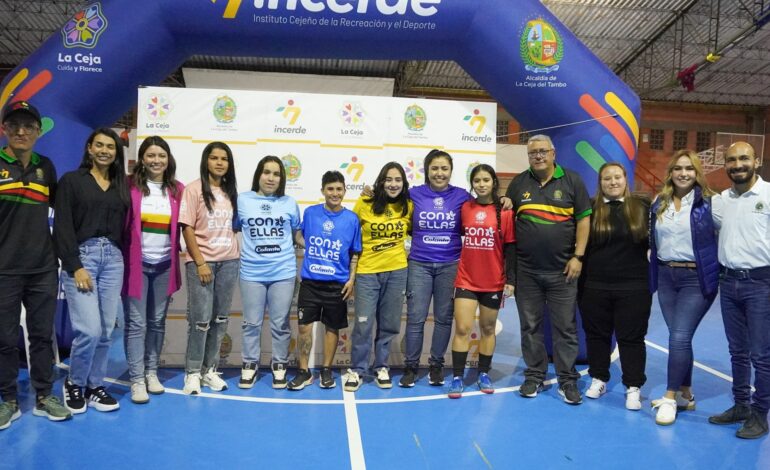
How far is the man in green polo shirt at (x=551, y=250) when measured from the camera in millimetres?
3654

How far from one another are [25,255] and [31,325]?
1.47ft

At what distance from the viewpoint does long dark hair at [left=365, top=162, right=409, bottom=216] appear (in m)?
3.82

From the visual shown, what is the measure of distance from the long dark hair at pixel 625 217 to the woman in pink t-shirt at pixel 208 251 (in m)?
2.56

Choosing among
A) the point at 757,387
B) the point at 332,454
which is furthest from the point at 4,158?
the point at 757,387

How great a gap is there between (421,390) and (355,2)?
310 cm

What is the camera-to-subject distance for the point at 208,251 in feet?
11.8

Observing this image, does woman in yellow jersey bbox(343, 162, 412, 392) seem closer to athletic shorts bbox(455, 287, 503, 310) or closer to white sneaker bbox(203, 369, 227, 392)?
athletic shorts bbox(455, 287, 503, 310)

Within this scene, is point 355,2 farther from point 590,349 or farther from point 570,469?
point 570,469

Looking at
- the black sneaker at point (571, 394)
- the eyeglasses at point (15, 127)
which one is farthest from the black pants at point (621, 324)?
the eyeglasses at point (15, 127)

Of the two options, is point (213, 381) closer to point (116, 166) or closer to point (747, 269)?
point (116, 166)

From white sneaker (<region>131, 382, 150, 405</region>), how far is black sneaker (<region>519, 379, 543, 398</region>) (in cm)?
265

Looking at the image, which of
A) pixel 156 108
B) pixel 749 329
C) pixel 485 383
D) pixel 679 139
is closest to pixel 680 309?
pixel 749 329

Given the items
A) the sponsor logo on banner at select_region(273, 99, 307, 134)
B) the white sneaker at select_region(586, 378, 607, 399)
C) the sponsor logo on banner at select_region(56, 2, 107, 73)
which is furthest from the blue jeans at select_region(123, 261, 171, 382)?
the white sneaker at select_region(586, 378, 607, 399)

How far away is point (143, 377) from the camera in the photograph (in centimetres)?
358
